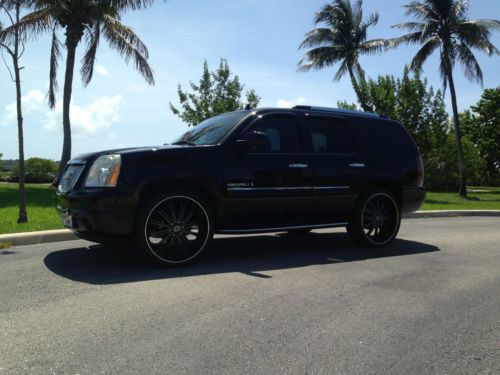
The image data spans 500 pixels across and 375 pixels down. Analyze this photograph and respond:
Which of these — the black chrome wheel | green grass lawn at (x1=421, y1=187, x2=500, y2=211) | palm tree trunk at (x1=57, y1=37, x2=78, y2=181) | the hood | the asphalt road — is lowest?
green grass lawn at (x1=421, y1=187, x2=500, y2=211)

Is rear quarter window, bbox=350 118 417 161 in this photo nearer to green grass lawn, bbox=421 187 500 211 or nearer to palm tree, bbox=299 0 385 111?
green grass lawn, bbox=421 187 500 211

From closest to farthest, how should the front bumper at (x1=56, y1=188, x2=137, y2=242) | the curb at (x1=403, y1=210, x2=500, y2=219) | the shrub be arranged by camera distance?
the front bumper at (x1=56, y1=188, x2=137, y2=242) → the curb at (x1=403, y1=210, x2=500, y2=219) → the shrub

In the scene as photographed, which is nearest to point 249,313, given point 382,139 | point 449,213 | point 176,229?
point 176,229

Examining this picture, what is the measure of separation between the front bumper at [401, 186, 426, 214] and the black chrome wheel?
10.8ft

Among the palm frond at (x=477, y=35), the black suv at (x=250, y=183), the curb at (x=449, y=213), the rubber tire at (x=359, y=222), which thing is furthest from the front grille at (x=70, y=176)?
the palm frond at (x=477, y=35)

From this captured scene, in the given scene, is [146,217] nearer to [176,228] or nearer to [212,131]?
[176,228]

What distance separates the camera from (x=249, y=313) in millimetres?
3734

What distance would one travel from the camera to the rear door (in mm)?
6145

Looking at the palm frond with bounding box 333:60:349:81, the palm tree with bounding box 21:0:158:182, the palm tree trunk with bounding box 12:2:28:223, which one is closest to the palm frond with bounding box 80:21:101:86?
the palm tree with bounding box 21:0:158:182

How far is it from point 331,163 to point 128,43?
55.4 feet

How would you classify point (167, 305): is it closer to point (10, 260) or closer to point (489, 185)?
point (10, 260)

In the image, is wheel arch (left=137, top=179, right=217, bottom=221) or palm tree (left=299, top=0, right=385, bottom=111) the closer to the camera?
wheel arch (left=137, top=179, right=217, bottom=221)

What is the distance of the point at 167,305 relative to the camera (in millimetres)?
3885

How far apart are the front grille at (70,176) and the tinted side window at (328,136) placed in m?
2.87
